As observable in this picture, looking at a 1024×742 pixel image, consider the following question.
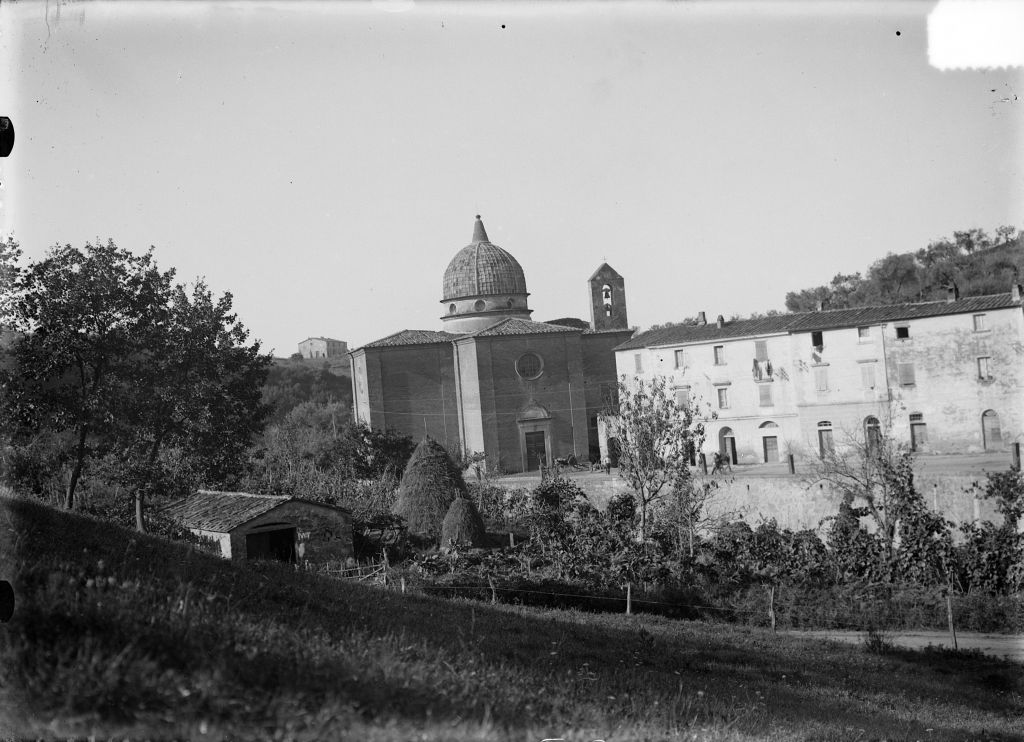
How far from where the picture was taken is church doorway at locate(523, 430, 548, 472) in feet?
135

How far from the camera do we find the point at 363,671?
4750 mm

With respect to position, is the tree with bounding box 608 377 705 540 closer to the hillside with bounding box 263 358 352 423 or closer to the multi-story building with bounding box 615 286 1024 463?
the multi-story building with bounding box 615 286 1024 463

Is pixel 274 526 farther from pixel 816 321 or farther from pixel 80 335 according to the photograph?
pixel 816 321

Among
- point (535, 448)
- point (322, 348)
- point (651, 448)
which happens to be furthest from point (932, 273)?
point (322, 348)

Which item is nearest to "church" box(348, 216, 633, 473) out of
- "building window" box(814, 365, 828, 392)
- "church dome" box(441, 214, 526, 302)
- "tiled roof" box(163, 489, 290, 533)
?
"church dome" box(441, 214, 526, 302)

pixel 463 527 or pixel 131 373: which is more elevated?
pixel 131 373

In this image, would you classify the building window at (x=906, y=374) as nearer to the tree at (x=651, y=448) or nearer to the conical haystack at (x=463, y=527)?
the tree at (x=651, y=448)

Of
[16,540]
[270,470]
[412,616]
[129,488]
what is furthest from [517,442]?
[16,540]

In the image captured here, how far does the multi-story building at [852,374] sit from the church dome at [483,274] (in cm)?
766

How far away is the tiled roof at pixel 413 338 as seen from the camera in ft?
137

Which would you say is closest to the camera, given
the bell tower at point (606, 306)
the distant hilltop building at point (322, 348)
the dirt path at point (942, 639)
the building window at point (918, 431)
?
the dirt path at point (942, 639)

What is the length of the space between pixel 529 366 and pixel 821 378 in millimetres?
13113

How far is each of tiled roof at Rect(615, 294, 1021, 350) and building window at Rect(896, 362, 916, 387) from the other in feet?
5.52

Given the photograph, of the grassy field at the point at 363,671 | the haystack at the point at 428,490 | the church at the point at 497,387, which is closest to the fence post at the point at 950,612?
the grassy field at the point at 363,671
